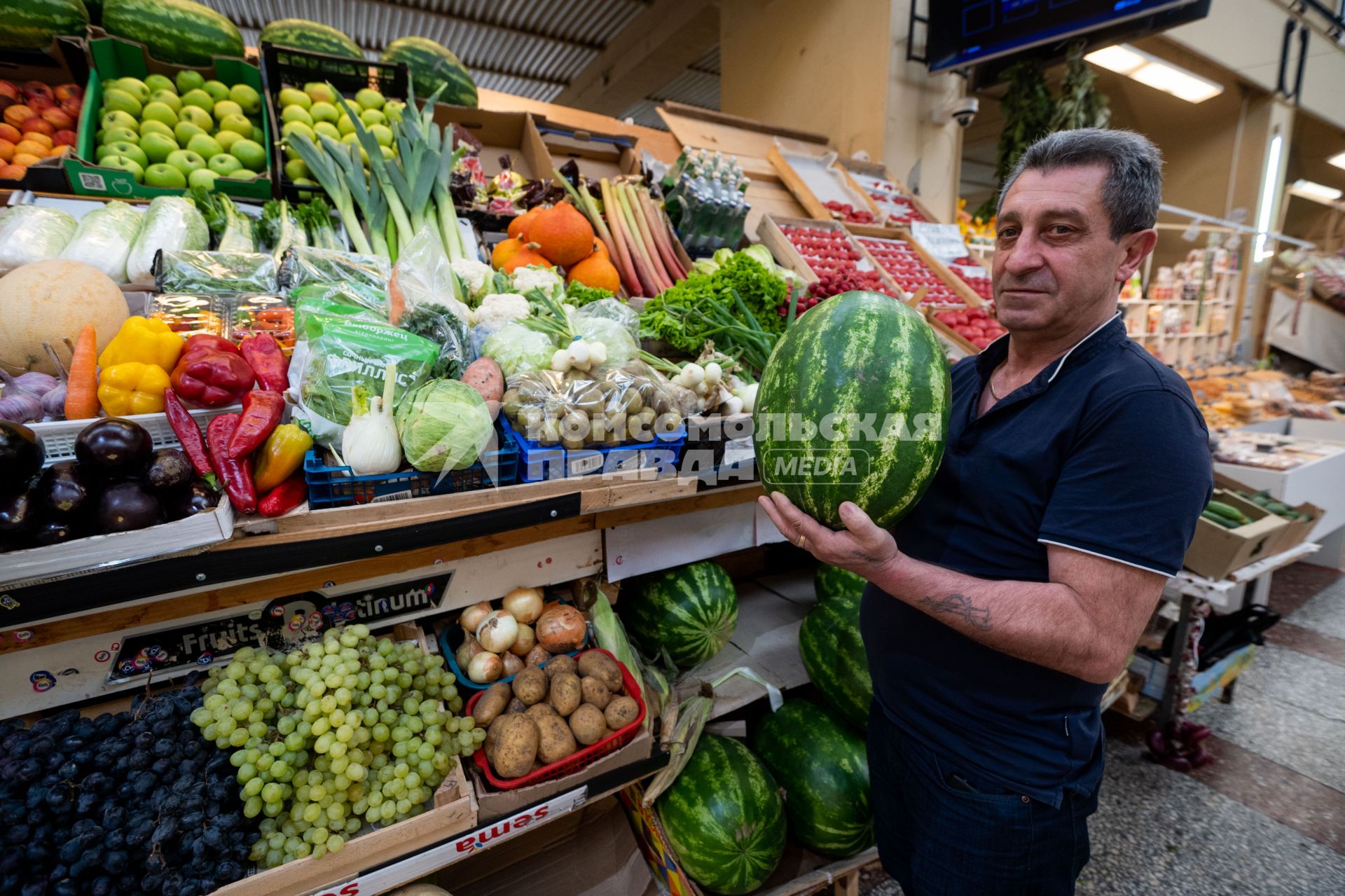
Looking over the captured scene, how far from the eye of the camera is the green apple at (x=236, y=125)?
2670mm

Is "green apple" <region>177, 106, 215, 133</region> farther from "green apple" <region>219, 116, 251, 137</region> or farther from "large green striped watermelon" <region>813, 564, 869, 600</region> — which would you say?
"large green striped watermelon" <region>813, 564, 869, 600</region>

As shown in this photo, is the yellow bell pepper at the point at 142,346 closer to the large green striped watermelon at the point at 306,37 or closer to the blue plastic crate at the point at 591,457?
the blue plastic crate at the point at 591,457

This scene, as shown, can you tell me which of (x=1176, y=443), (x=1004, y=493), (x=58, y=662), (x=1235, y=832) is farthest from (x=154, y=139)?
(x=1235, y=832)

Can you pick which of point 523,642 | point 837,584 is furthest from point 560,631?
point 837,584

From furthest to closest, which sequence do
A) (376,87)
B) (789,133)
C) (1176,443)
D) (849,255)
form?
(789,133) < (849,255) < (376,87) < (1176,443)

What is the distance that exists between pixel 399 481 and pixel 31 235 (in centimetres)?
170

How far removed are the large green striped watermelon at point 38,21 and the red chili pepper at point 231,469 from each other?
2.93 meters

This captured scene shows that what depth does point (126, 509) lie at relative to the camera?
1.04 m

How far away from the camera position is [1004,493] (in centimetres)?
116

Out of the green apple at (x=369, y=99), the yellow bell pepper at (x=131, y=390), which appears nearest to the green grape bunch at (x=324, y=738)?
the yellow bell pepper at (x=131, y=390)

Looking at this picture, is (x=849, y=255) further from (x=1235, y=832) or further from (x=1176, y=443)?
(x=1235, y=832)

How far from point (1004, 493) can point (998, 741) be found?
0.55 metres

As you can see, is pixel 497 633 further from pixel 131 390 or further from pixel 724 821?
pixel 131 390

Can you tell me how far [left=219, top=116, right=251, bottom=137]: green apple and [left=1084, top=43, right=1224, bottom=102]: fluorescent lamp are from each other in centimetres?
722
